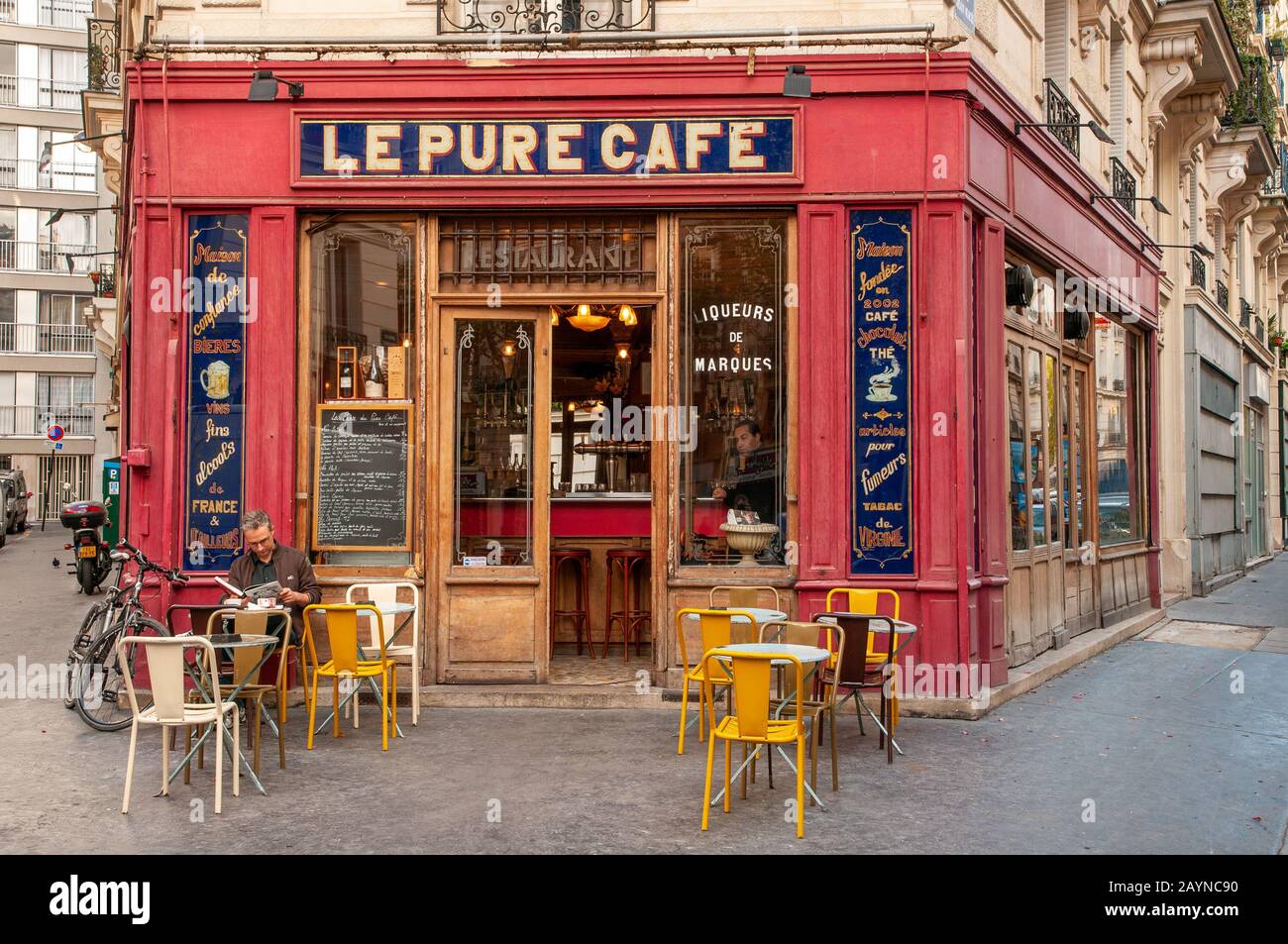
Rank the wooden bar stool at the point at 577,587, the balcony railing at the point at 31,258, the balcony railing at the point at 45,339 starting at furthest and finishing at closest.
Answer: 1. the balcony railing at the point at 45,339
2. the balcony railing at the point at 31,258
3. the wooden bar stool at the point at 577,587

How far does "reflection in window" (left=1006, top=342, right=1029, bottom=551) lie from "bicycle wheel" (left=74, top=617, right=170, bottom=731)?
7076mm

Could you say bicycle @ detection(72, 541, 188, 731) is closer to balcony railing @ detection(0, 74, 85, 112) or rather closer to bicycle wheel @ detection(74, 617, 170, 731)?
bicycle wheel @ detection(74, 617, 170, 731)

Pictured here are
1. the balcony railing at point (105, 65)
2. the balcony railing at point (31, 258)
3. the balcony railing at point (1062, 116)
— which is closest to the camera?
the balcony railing at point (1062, 116)

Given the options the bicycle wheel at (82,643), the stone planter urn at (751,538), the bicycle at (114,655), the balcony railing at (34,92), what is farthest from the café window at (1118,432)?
the balcony railing at (34,92)

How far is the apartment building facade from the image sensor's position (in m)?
46.6

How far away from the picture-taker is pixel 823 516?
30.1 feet

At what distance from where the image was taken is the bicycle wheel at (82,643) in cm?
870

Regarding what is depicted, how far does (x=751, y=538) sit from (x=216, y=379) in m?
4.29

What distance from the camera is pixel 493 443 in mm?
9500

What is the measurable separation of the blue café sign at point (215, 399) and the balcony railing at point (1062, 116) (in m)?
7.75

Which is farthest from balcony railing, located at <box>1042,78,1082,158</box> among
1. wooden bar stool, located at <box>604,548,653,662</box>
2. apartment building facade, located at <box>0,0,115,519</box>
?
apartment building facade, located at <box>0,0,115,519</box>

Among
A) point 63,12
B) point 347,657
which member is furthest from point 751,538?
point 63,12

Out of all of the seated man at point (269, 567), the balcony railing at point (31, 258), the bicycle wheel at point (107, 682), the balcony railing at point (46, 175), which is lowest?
the bicycle wheel at point (107, 682)

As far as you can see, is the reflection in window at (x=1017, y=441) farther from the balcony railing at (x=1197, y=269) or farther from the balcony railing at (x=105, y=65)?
the balcony railing at (x=105, y=65)
